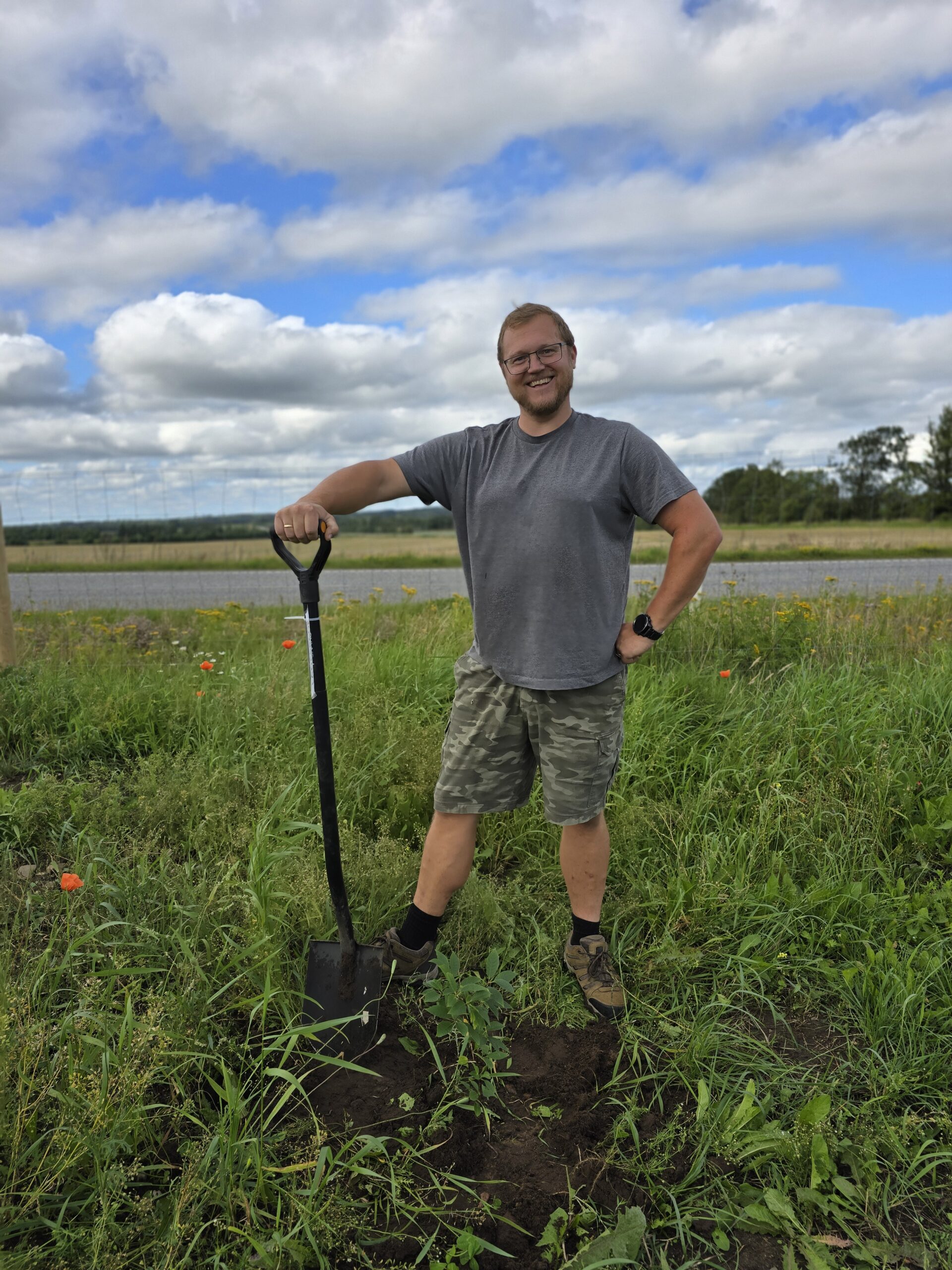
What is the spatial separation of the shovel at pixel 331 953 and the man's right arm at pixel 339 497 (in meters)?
0.08

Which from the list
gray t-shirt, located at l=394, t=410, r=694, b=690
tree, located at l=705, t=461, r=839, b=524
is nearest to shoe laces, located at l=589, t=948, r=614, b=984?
gray t-shirt, located at l=394, t=410, r=694, b=690

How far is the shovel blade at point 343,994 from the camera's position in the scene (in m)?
2.50

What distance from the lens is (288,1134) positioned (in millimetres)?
2148

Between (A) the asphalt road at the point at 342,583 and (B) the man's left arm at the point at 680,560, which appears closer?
(B) the man's left arm at the point at 680,560

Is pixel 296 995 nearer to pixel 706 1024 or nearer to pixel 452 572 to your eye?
pixel 706 1024

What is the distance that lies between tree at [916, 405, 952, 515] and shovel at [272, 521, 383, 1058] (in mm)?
30552

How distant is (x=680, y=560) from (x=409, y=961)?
1.56 metres

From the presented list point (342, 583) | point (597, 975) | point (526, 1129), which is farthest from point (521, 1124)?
point (342, 583)

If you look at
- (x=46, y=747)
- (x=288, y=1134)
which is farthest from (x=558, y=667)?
(x=46, y=747)

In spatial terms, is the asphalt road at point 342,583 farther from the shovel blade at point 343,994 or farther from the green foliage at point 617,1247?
the green foliage at point 617,1247

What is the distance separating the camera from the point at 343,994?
2.59m

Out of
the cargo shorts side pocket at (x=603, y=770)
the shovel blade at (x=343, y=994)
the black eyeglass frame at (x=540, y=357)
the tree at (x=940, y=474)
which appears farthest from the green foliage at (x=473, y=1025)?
the tree at (x=940, y=474)

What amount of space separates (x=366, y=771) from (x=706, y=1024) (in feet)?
5.94

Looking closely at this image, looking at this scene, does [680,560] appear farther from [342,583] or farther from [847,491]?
[847,491]
